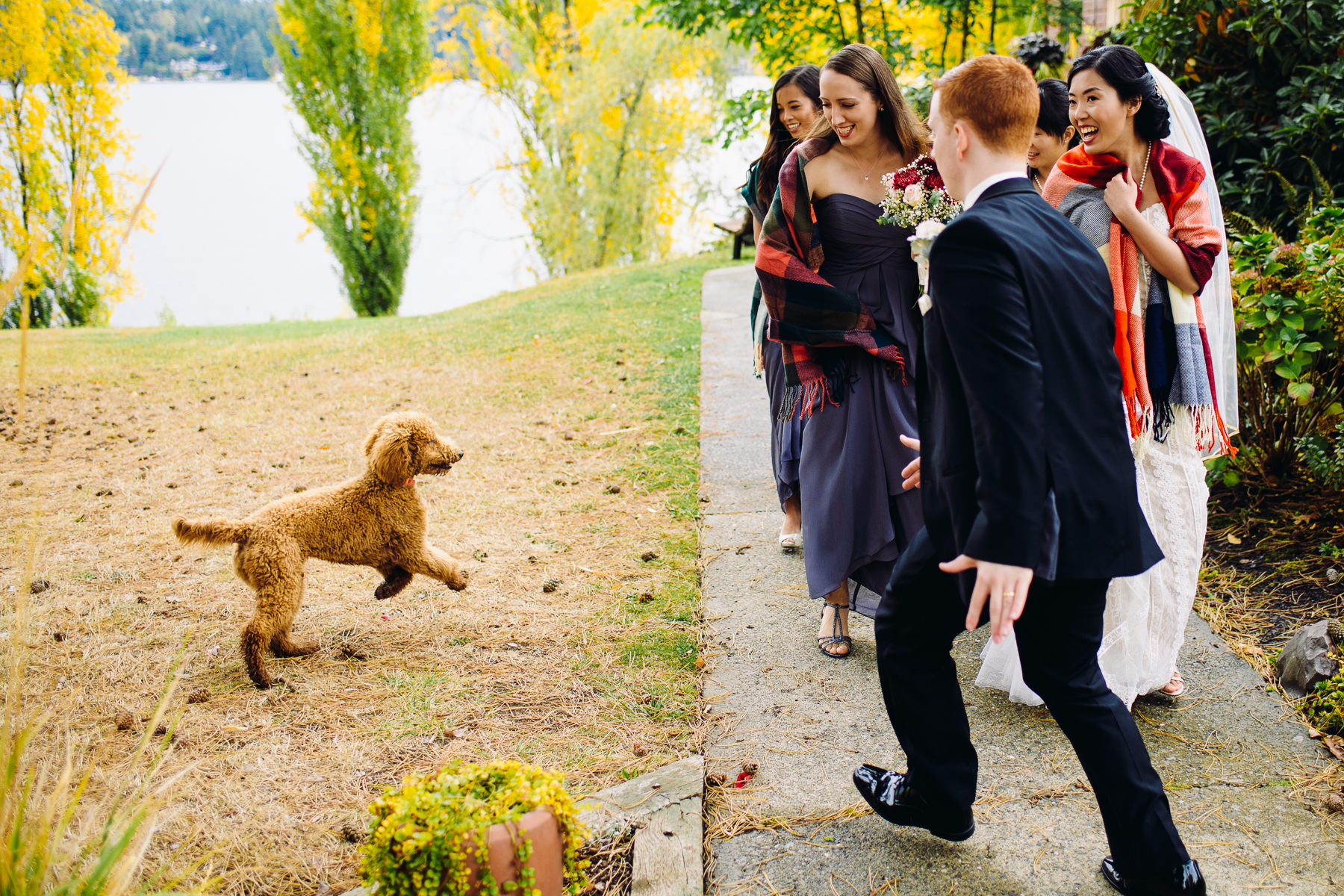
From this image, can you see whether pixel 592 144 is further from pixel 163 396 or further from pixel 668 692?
pixel 668 692

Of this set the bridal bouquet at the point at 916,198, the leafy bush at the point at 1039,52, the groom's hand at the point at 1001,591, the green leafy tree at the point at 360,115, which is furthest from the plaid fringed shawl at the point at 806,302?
the green leafy tree at the point at 360,115

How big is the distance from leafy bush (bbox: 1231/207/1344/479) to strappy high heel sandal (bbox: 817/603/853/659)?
6.74ft

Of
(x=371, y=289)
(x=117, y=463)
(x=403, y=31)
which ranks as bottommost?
(x=117, y=463)

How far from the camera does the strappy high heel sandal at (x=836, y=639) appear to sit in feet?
11.6

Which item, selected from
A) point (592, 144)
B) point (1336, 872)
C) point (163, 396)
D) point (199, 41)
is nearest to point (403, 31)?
point (592, 144)

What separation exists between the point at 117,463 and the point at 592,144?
1529 centimetres

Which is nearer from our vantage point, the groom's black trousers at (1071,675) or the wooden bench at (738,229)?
the groom's black trousers at (1071,675)

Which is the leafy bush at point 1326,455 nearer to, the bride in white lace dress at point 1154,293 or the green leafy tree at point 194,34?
the bride in white lace dress at point 1154,293

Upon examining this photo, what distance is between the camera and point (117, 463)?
6.39 m

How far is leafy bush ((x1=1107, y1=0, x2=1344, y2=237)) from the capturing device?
526cm

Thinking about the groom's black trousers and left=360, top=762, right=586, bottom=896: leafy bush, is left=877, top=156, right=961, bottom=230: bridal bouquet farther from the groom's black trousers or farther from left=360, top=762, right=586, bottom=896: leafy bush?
left=360, top=762, right=586, bottom=896: leafy bush

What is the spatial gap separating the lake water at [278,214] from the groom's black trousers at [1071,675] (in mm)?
18076

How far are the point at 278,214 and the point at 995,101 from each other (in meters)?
35.1

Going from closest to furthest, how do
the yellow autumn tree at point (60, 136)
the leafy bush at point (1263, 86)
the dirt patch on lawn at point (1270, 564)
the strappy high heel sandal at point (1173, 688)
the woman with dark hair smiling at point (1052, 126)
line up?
the strappy high heel sandal at point (1173, 688) < the woman with dark hair smiling at point (1052, 126) < the dirt patch on lawn at point (1270, 564) < the leafy bush at point (1263, 86) < the yellow autumn tree at point (60, 136)
